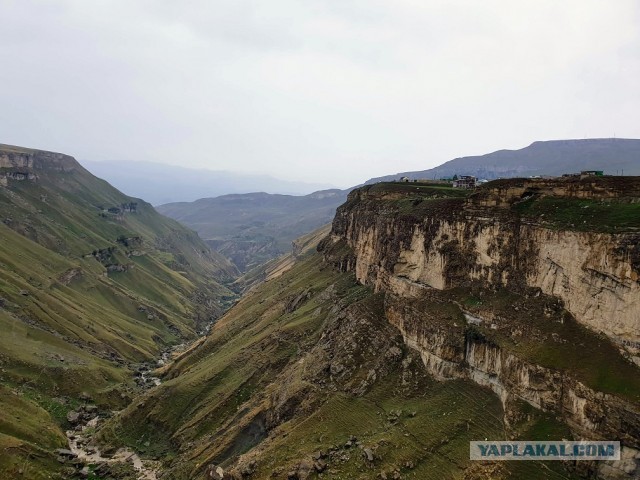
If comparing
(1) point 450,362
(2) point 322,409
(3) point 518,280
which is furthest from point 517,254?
(2) point 322,409

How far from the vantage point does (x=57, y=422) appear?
110m

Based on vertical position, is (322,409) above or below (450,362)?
below

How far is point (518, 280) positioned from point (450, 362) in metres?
16.0

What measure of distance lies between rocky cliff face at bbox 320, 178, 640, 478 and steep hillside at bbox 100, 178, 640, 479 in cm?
20

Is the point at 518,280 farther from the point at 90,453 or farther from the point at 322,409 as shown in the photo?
the point at 90,453

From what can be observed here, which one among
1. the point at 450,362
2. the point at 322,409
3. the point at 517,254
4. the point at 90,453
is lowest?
the point at 90,453

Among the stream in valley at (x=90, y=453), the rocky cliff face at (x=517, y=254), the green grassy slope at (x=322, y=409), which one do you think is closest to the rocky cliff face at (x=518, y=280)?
the rocky cliff face at (x=517, y=254)

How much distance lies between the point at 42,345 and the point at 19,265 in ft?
192

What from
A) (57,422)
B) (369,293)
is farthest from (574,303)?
(57,422)

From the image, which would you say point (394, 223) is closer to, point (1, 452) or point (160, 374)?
point (1, 452)

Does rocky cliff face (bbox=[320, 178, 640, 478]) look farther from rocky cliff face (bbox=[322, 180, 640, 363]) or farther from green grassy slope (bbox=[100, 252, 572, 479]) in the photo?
green grassy slope (bbox=[100, 252, 572, 479])

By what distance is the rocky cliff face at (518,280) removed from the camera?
54.3 m

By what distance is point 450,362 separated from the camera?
7312cm

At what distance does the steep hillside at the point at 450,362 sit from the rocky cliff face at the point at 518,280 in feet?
0.66
